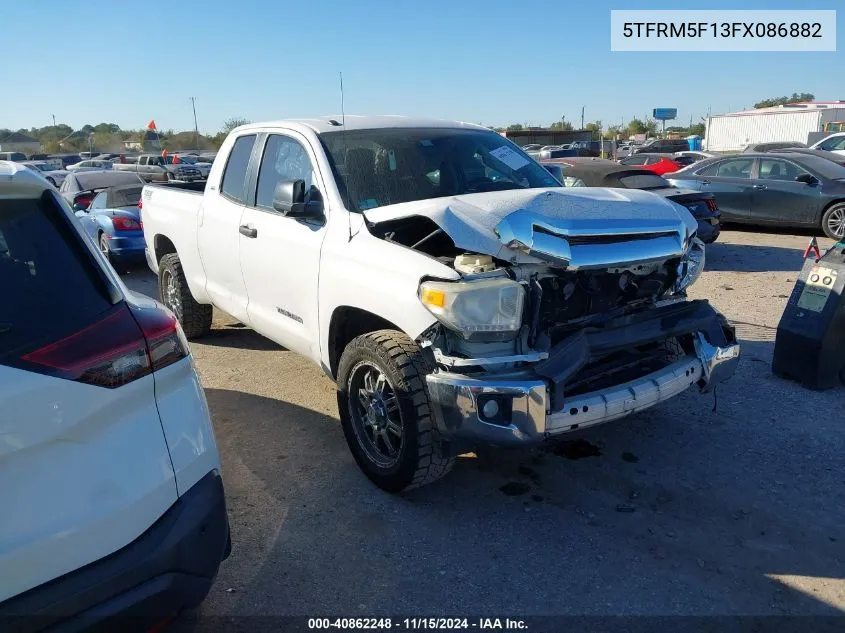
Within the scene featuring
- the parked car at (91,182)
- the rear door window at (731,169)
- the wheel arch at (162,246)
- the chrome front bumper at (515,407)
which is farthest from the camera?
the parked car at (91,182)

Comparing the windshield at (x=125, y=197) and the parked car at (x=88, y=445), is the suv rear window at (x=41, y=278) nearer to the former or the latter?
the parked car at (x=88, y=445)

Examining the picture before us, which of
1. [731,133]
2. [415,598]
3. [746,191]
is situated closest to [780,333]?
[415,598]

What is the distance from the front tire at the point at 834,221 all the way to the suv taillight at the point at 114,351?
11521mm

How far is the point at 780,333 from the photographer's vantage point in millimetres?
5137

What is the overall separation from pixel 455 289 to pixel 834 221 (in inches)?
410

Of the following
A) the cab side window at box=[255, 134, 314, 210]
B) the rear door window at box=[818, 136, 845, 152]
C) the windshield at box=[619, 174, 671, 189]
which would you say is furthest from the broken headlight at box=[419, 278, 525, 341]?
the rear door window at box=[818, 136, 845, 152]

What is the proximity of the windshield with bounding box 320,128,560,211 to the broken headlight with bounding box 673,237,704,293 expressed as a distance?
3.75 ft

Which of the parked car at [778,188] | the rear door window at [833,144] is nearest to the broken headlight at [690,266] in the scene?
the parked car at [778,188]

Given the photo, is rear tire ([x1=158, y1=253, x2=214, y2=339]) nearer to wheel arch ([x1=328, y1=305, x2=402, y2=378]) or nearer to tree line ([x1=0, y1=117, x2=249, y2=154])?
wheel arch ([x1=328, y1=305, x2=402, y2=378])

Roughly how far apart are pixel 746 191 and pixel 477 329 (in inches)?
421

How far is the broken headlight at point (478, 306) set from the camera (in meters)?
3.08

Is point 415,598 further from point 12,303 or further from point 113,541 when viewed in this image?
point 12,303

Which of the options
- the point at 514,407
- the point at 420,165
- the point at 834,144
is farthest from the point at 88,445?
the point at 834,144

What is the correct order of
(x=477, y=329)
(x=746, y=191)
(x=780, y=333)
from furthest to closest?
(x=746, y=191), (x=780, y=333), (x=477, y=329)
